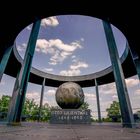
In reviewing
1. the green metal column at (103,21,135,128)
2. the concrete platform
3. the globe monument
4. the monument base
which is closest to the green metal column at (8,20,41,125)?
the monument base

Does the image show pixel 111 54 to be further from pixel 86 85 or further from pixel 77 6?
pixel 86 85

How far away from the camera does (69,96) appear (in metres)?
14.5

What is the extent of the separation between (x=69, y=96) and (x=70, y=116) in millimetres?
1854

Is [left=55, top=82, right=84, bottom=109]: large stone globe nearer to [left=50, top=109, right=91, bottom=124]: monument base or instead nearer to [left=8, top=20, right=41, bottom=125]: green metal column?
[left=50, top=109, right=91, bottom=124]: monument base

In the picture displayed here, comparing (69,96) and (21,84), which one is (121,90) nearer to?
(69,96)

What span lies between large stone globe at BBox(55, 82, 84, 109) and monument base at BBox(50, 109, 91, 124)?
0.56 m

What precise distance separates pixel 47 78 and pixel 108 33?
50.6ft

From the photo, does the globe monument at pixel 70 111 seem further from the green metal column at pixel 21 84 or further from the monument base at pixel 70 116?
the green metal column at pixel 21 84

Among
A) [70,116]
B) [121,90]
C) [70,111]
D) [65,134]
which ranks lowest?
[65,134]

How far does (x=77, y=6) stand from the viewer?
683 cm

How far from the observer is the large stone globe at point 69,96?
47.8ft

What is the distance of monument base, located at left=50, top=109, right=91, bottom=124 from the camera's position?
14.3 meters

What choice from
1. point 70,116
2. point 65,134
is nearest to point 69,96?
point 70,116

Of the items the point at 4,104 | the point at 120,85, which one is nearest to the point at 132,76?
the point at 120,85
